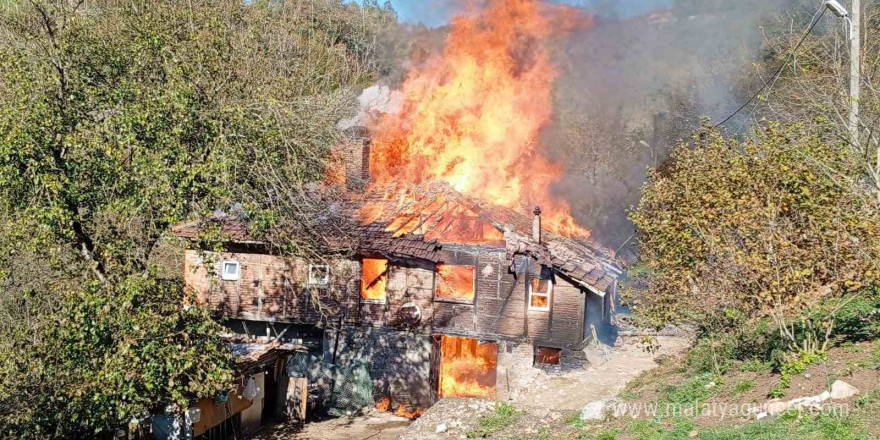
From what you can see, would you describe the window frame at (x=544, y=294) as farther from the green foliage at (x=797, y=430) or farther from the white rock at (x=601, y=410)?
the green foliage at (x=797, y=430)

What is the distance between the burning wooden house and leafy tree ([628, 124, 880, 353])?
8.35 meters

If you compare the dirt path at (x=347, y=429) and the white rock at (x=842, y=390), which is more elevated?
the white rock at (x=842, y=390)

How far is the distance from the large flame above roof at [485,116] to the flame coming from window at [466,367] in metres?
8.06

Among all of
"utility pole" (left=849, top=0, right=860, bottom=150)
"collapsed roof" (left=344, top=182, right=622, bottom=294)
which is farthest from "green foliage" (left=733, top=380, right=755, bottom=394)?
"collapsed roof" (left=344, top=182, right=622, bottom=294)

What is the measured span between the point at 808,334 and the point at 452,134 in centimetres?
2403

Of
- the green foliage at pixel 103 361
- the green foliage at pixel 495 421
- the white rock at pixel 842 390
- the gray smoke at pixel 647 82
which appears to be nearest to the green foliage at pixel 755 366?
the white rock at pixel 842 390

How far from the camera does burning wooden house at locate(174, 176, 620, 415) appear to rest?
24609 mm

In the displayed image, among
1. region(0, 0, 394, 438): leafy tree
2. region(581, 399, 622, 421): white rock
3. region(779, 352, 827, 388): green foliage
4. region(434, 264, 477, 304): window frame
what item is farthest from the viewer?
region(434, 264, 477, 304): window frame

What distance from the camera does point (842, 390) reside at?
11.1m

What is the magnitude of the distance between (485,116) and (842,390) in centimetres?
2729

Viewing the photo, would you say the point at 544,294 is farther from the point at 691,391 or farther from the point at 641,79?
the point at 641,79

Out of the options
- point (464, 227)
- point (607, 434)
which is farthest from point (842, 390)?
point (464, 227)

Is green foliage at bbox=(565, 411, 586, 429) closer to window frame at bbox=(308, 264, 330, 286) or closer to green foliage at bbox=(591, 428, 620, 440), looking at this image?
green foliage at bbox=(591, 428, 620, 440)

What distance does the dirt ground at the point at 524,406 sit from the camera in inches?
762
